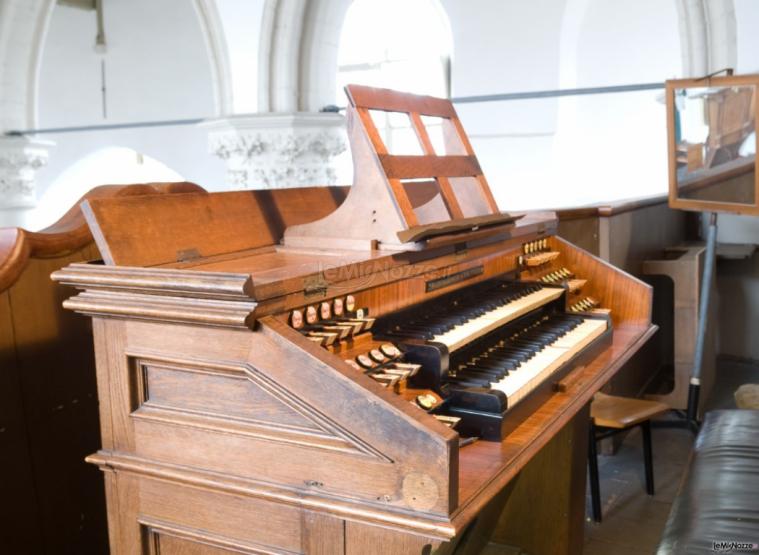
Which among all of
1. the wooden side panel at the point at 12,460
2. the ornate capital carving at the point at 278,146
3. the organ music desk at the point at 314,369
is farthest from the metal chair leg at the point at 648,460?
the ornate capital carving at the point at 278,146

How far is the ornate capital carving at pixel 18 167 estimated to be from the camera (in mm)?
7250

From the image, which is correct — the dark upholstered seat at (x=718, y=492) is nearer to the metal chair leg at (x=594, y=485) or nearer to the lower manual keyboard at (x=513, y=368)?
the lower manual keyboard at (x=513, y=368)

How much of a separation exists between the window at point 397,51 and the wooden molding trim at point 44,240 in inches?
268

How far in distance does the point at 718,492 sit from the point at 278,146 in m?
5.46

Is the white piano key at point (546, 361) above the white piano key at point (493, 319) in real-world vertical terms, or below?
below

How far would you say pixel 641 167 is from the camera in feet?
26.5

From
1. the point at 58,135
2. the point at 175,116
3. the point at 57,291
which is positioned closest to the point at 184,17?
the point at 175,116

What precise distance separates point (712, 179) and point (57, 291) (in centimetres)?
376

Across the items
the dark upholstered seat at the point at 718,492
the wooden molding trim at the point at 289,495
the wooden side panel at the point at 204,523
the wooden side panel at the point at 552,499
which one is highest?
the wooden molding trim at the point at 289,495

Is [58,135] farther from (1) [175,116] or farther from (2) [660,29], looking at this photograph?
(2) [660,29]

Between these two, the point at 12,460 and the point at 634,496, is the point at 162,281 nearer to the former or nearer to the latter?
the point at 12,460

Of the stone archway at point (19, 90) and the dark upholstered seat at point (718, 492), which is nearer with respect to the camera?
the dark upholstered seat at point (718, 492)

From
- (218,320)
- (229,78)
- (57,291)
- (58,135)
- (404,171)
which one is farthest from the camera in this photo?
(58,135)

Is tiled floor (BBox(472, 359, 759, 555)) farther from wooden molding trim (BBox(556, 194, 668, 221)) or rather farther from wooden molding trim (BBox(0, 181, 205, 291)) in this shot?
wooden molding trim (BBox(0, 181, 205, 291))
